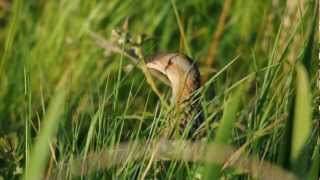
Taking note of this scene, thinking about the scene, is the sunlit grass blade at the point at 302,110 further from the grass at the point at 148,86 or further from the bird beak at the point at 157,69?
the bird beak at the point at 157,69

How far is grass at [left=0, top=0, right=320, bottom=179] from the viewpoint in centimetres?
175

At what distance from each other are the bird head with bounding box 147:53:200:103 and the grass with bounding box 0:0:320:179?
2.4 inches

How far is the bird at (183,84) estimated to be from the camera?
94.6 inches

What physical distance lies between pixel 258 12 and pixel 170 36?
388 millimetres

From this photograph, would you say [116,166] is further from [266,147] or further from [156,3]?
[156,3]

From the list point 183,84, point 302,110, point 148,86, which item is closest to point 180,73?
point 183,84

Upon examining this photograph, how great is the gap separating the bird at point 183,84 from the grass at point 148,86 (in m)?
0.04

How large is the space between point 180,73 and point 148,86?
0.37 metres

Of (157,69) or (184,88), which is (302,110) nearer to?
(184,88)

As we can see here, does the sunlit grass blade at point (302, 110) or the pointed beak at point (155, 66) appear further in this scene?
the pointed beak at point (155, 66)

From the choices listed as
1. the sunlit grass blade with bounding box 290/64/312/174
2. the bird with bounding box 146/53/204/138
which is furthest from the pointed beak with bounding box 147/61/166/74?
the sunlit grass blade with bounding box 290/64/312/174

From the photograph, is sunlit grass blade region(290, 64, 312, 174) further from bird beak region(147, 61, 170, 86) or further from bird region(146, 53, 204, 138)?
bird beak region(147, 61, 170, 86)

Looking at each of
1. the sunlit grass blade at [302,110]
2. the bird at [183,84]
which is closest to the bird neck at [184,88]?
the bird at [183,84]

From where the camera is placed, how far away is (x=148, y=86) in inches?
117
